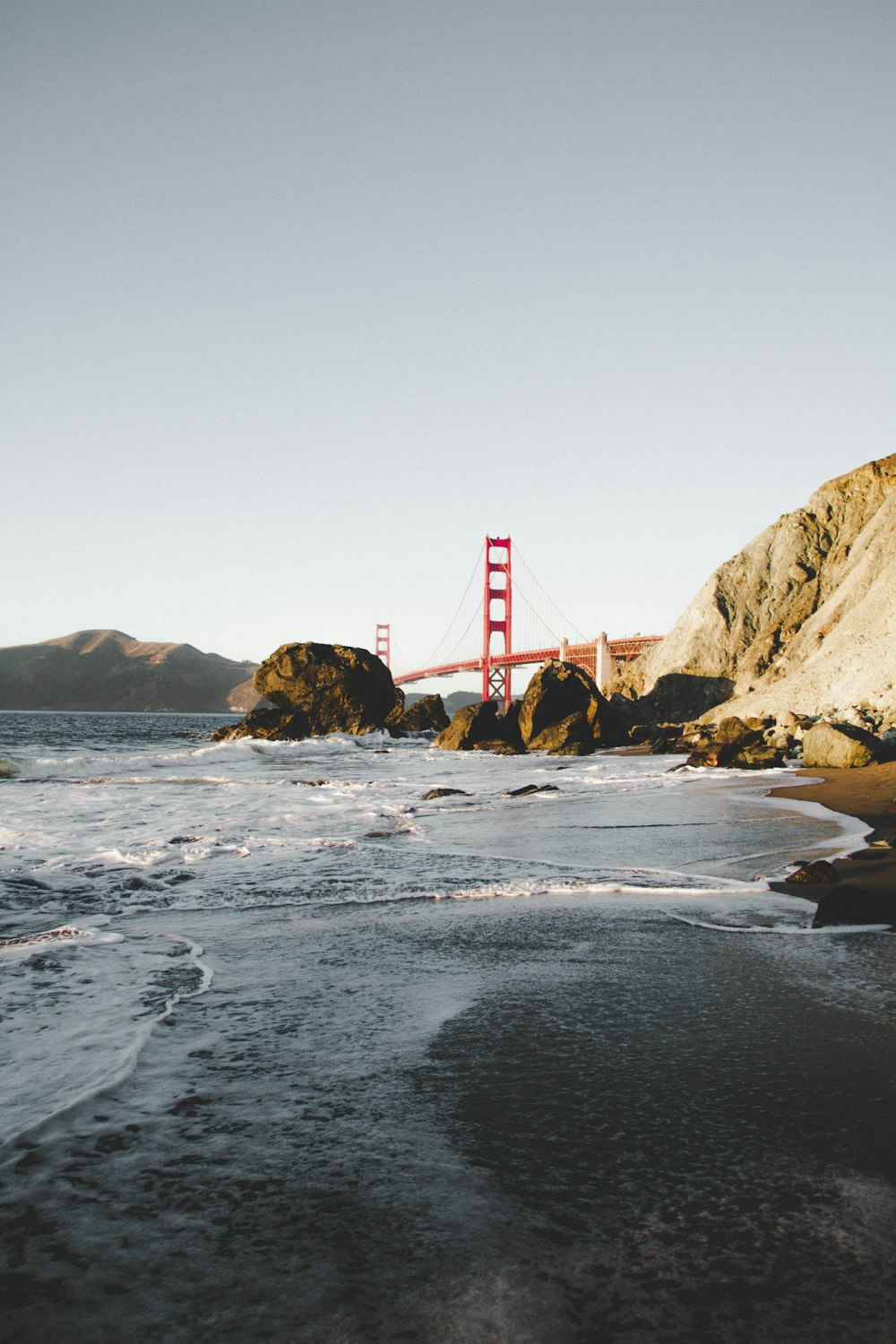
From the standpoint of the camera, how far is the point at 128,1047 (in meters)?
2.55

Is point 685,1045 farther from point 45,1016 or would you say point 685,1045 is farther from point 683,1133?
point 45,1016

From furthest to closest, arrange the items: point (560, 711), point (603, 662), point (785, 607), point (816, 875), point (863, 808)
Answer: point (603, 662) < point (785, 607) < point (560, 711) < point (863, 808) < point (816, 875)

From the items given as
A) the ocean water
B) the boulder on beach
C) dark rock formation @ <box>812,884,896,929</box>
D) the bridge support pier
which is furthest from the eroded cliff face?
the ocean water

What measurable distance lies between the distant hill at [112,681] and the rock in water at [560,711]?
12721 cm

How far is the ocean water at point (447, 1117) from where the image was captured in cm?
138

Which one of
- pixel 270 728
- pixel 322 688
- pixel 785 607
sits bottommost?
pixel 270 728

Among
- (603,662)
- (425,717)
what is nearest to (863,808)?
(425,717)

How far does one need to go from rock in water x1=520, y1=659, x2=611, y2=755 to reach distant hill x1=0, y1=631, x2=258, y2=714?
127205mm

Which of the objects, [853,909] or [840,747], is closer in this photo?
[853,909]

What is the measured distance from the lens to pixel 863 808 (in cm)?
895

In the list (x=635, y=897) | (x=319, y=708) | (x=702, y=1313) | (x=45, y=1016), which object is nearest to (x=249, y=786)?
(x=635, y=897)

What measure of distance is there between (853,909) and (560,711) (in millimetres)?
27776

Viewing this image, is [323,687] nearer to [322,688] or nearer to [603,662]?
[322,688]

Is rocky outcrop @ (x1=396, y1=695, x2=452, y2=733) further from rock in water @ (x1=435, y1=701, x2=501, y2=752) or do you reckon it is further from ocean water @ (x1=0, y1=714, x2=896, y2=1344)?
ocean water @ (x1=0, y1=714, x2=896, y2=1344)
